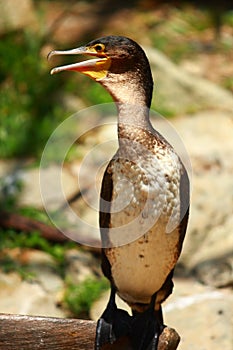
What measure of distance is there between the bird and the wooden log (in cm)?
28

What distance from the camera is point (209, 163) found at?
6.19 metres

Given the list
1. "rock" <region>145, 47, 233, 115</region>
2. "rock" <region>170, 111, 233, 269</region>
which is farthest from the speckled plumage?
"rock" <region>145, 47, 233, 115</region>

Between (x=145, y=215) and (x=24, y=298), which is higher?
(x=145, y=215)

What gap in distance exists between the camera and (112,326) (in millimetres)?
3338

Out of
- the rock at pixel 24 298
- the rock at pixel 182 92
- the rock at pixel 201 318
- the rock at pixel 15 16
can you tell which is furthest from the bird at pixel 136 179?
the rock at pixel 15 16

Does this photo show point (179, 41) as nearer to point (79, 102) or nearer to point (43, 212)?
point (79, 102)

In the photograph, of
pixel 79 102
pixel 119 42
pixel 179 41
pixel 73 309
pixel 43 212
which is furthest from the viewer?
pixel 179 41

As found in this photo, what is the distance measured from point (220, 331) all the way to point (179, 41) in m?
4.45

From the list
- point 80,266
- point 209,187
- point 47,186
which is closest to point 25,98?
point 47,186

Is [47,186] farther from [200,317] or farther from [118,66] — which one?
[118,66]

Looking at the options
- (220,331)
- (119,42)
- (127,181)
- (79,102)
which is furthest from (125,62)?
(79,102)

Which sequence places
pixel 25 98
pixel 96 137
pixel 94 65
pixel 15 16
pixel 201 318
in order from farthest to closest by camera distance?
1. pixel 15 16
2. pixel 25 98
3. pixel 96 137
4. pixel 201 318
5. pixel 94 65

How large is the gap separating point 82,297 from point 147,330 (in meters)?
1.71

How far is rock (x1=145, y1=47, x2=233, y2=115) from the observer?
23.7 feet
